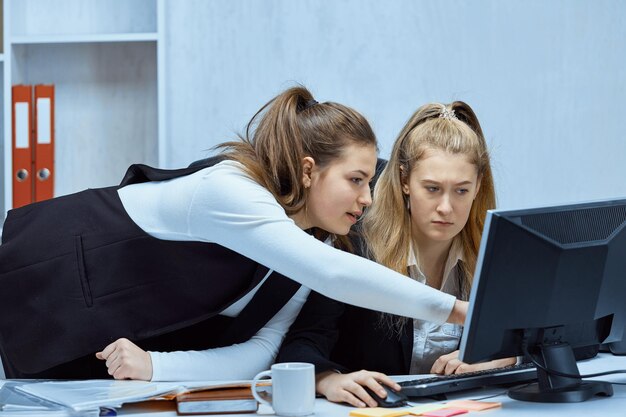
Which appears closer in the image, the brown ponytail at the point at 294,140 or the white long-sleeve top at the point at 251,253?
the white long-sleeve top at the point at 251,253

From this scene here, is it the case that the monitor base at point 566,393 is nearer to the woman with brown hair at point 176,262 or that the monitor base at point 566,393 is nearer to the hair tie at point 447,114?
the woman with brown hair at point 176,262

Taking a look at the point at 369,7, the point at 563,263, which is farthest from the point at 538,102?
the point at 563,263

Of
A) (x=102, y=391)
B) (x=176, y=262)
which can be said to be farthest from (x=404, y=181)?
(x=102, y=391)

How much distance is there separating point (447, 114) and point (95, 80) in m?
1.65

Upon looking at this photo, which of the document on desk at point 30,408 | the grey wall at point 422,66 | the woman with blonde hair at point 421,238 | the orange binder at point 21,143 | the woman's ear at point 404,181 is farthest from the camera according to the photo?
the grey wall at point 422,66

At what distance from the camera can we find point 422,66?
325 centimetres

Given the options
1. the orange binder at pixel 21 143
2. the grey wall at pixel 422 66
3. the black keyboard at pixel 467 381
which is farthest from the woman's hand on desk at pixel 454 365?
the orange binder at pixel 21 143

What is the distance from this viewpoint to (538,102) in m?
3.26

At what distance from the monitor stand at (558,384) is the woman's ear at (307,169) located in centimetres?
59

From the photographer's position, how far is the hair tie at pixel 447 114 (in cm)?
216

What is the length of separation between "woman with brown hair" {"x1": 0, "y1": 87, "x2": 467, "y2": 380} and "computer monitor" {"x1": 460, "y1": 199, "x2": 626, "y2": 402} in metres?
0.42

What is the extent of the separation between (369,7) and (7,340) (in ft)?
6.39

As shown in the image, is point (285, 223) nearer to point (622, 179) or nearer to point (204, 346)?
point (204, 346)

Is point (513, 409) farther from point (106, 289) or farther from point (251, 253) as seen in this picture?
point (106, 289)
